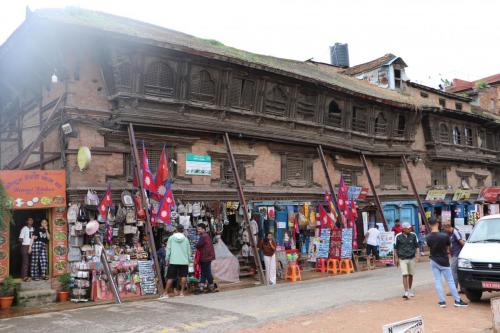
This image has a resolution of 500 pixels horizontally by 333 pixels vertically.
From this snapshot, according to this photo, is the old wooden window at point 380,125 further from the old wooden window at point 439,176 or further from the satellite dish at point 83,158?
the satellite dish at point 83,158

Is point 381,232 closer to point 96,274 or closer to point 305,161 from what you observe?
point 305,161

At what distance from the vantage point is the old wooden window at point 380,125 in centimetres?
2403

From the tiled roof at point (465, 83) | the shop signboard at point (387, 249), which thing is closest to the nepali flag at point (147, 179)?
the shop signboard at point (387, 249)

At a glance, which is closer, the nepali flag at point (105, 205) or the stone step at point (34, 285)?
the stone step at point (34, 285)

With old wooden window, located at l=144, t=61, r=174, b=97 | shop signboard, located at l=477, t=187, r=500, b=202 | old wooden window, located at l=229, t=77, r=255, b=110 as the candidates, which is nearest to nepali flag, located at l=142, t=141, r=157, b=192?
old wooden window, located at l=144, t=61, r=174, b=97

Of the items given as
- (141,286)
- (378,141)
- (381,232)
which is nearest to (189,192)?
(141,286)

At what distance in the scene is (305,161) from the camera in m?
20.0

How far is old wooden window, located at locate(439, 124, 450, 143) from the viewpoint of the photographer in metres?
27.5

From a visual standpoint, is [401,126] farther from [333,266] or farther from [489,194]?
[333,266]

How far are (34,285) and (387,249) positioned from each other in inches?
528

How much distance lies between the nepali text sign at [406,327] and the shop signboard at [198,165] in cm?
1092

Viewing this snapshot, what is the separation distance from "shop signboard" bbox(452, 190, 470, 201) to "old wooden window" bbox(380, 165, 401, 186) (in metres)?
4.95

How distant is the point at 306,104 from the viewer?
20.2 metres

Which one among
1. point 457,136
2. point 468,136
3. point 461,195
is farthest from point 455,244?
point 468,136
